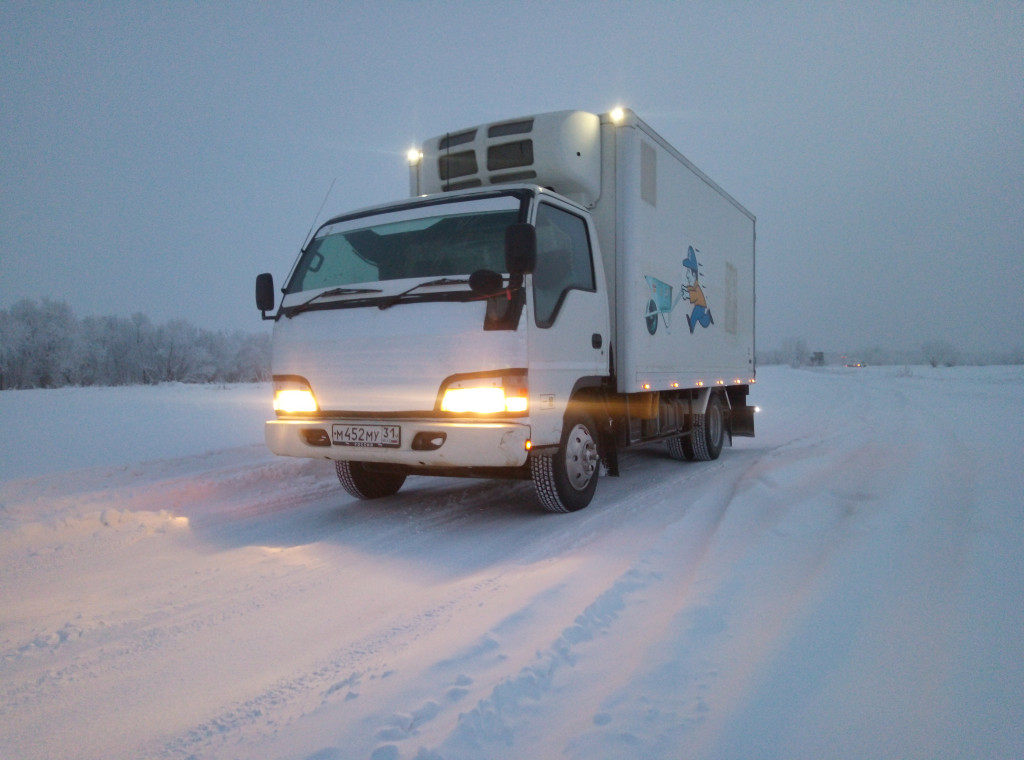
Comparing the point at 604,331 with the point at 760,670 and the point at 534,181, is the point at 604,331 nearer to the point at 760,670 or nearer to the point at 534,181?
the point at 534,181

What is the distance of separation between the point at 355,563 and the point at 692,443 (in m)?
5.72

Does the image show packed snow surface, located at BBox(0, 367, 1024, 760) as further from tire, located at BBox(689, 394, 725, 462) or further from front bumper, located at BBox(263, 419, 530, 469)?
tire, located at BBox(689, 394, 725, 462)

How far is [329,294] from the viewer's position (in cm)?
510

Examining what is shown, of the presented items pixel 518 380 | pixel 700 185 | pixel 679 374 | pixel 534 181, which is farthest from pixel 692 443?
pixel 518 380

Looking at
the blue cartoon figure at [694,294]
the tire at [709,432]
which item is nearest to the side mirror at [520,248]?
the blue cartoon figure at [694,294]

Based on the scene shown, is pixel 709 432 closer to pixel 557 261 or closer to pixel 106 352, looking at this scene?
pixel 557 261

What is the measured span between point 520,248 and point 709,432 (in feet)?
18.0

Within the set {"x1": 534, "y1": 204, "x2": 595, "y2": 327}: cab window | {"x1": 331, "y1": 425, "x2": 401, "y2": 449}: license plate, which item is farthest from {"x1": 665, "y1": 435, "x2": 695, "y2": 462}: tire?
{"x1": 331, "y1": 425, "x2": 401, "y2": 449}: license plate

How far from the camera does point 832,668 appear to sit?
2367 millimetres

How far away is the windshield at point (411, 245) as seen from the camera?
477 cm

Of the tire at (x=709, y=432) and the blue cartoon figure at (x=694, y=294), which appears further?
the tire at (x=709, y=432)

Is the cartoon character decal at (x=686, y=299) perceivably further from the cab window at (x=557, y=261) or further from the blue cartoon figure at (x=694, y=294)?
the cab window at (x=557, y=261)

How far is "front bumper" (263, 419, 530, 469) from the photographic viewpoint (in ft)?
14.3

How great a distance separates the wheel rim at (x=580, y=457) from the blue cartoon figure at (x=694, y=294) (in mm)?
2660
